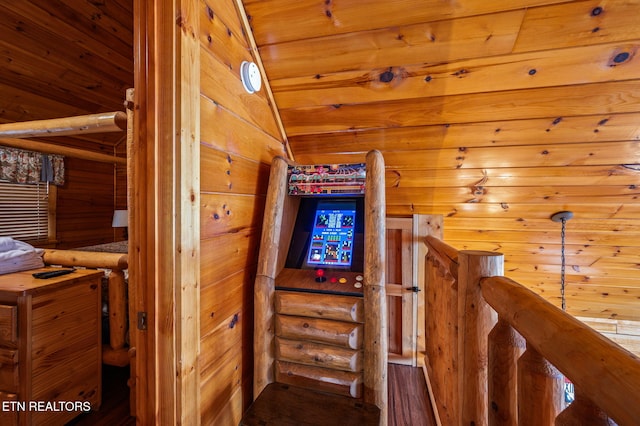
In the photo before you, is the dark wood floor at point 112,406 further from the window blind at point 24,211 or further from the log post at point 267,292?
the window blind at point 24,211

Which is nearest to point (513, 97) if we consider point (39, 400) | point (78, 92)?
point (39, 400)

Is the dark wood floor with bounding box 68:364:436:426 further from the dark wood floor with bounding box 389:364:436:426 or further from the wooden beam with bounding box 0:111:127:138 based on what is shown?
the wooden beam with bounding box 0:111:127:138

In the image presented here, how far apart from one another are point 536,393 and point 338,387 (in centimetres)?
84

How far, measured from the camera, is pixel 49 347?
136cm

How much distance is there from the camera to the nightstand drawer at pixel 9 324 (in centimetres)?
125

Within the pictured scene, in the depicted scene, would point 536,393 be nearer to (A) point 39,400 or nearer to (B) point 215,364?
(B) point 215,364

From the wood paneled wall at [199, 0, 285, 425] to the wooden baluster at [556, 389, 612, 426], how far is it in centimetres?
107

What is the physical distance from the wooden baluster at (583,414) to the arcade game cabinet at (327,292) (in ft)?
2.35

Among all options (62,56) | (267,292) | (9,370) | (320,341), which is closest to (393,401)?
(320,341)

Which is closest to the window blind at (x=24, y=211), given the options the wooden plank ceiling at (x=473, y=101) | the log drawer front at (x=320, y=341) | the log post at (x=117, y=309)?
the wooden plank ceiling at (x=473, y=101)

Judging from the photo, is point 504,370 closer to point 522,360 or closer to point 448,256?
point 522,360

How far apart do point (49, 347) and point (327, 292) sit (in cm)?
156

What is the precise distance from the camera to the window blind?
2904 mm

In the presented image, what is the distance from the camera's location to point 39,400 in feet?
4.31
